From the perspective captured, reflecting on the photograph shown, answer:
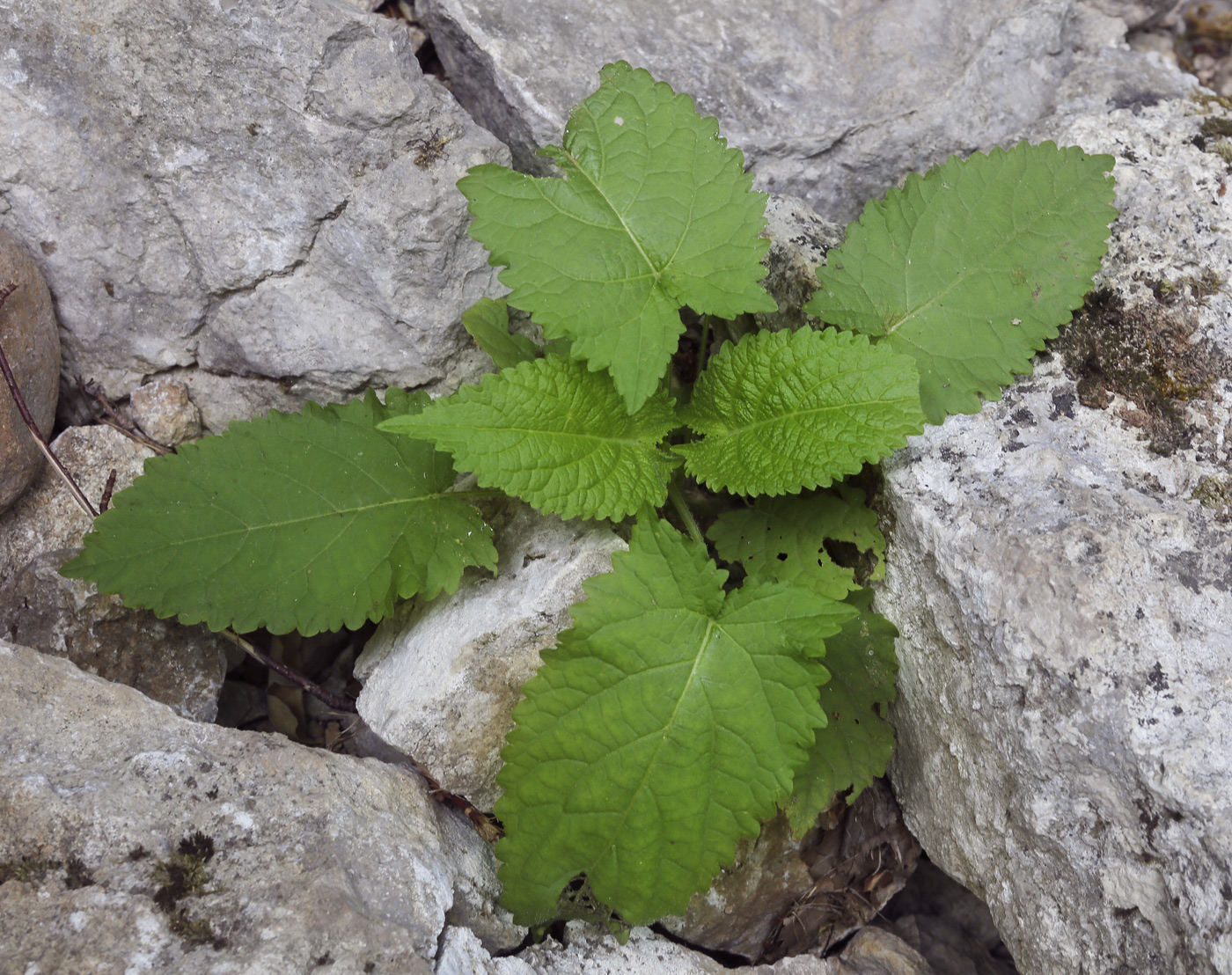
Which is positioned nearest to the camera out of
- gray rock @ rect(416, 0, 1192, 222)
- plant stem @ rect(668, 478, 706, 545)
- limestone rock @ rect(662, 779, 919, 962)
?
limestone rock @ rect(662, 779, 919, 962)

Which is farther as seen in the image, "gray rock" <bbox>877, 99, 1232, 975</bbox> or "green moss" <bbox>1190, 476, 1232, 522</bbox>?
"green moss" <bbox>1190, 476, 1232, 522</bbox>

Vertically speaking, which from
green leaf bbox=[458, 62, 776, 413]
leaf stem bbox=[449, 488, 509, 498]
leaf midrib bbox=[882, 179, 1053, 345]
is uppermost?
green leaf bbox=[458, 62, 776, 413]

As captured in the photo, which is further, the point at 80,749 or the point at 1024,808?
the point at 1024,808

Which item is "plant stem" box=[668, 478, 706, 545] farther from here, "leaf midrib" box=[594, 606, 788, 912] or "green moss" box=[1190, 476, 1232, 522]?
"green moss" box=[1190, 476, 1232, 522]

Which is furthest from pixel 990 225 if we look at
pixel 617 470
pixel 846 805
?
pixel 846 805

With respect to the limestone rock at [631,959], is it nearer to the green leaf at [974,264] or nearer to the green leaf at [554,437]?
the green leaf at [554,437]

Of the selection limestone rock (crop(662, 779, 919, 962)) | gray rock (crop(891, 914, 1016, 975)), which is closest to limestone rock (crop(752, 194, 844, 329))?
limestone rock (crop(662, 779, 919, 962))

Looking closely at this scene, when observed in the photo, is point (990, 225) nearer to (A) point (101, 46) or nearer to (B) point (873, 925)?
(B) point (873, 925)
